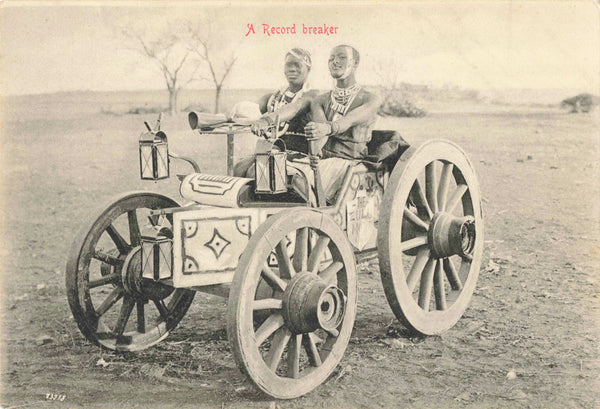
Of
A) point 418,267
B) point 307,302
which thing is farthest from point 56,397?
point 418,267

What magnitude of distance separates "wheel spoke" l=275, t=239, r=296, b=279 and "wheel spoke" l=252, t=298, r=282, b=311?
0.52 ft

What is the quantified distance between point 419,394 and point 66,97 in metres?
4.63

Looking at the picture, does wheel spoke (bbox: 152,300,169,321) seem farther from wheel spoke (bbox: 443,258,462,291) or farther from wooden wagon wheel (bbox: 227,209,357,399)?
wheel spoke (bbox: 443,258,462,291)

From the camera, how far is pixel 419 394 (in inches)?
152

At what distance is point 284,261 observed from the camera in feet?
11.9

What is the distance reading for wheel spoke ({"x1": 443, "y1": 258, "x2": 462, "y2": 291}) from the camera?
493cm

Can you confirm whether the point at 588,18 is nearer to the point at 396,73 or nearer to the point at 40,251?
the point at 396,73

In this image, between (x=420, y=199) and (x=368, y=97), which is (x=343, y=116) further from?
(x=420, y=199)

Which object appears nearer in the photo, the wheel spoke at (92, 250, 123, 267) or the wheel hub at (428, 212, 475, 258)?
the wheel spoke at (92, 250, 123, 267)

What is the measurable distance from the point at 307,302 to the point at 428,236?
141 centimetres

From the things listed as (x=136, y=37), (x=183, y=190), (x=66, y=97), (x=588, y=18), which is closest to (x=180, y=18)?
(x=136, y=37)

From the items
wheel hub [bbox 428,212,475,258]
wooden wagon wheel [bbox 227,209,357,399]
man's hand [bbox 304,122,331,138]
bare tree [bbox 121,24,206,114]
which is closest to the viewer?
wooden wagon wheel [bbox 227,209,357,399]

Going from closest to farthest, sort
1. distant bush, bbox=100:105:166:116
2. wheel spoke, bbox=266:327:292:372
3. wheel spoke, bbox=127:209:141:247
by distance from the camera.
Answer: wheel spoke, bbox=266:327:292:372, wheel spoke, bbox=127:209:141:247, distant bush, bbox=100:105:166:116

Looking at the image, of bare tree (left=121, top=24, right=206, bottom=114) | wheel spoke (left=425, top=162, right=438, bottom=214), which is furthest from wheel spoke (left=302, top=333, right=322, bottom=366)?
bare tree (left=121, top=24, right=206, bottom=114)
